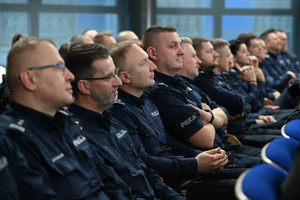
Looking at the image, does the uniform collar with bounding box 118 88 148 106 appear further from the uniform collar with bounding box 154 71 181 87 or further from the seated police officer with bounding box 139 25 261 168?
the uniform collar with bounding box 154 71 181 87

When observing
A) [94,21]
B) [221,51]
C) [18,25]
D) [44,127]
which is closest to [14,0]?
[18,25]

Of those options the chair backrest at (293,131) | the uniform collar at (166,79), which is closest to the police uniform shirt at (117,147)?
the chair backrest at (293,131)

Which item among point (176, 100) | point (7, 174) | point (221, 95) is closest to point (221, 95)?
point (221, 95)

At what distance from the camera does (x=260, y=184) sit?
1604mm

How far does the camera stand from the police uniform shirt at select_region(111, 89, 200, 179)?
2.68 meters

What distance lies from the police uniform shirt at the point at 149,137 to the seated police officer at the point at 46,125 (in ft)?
2.08

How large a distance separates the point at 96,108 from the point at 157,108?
0.86 m

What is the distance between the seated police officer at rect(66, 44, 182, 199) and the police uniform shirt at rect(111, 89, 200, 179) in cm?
17

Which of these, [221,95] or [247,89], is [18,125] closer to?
[221,95]

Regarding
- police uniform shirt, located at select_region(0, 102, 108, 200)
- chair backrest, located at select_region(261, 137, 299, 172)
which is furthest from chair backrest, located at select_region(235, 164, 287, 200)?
police uniform shirt, located at select_region(0, 102, 108, 200)

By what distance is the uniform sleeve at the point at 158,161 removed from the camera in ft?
8.70

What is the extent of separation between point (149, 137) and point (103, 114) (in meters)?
0.48

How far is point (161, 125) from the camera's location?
300 cm

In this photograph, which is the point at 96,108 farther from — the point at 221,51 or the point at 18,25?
the point at 18,25
